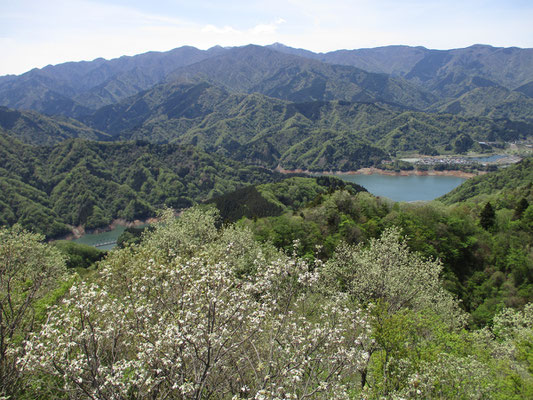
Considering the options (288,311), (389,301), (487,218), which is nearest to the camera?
(288,311)

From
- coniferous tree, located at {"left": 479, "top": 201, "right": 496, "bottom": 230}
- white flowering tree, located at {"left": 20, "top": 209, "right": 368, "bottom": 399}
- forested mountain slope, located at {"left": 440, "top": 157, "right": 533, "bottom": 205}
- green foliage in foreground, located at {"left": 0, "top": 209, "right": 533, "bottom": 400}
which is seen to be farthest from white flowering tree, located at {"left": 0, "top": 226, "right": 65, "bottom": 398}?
forested mountain slope, located at {"left": 440, "top": 157, "right": 533, "bottom": 205}

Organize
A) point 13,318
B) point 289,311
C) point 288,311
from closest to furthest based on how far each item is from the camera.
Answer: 1. point 13,318
2. point 289,311
3. point 288,311

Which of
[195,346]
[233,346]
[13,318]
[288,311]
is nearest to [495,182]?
[288,311]

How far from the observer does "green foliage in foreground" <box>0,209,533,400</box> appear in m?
10.7

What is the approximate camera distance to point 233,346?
1005 cm

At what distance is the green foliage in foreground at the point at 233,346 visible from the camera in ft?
35.2

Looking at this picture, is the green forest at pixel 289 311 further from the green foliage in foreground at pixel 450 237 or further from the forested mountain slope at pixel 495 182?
the forested mountain slope at pixel 495 182

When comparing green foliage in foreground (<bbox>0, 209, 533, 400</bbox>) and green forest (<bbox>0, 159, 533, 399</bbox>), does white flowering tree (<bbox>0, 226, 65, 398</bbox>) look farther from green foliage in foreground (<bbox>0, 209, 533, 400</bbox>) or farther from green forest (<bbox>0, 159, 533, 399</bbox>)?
green foliage in foreground (<bbox>0, 209, 533, 400</bbox>)

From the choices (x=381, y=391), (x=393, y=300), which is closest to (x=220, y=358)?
(x=381, y=391)

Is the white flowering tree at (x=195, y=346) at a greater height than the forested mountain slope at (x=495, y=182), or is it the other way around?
the white flowering tree at (x=195, y=346)

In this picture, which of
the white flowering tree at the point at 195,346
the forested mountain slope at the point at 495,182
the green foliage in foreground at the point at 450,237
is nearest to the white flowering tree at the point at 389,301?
the white flowering tree at the point at 195,346

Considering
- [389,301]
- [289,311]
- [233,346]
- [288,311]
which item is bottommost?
[389,301]

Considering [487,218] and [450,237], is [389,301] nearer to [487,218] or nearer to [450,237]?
[450,237]

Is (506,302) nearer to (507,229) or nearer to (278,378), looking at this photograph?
(507,229)
